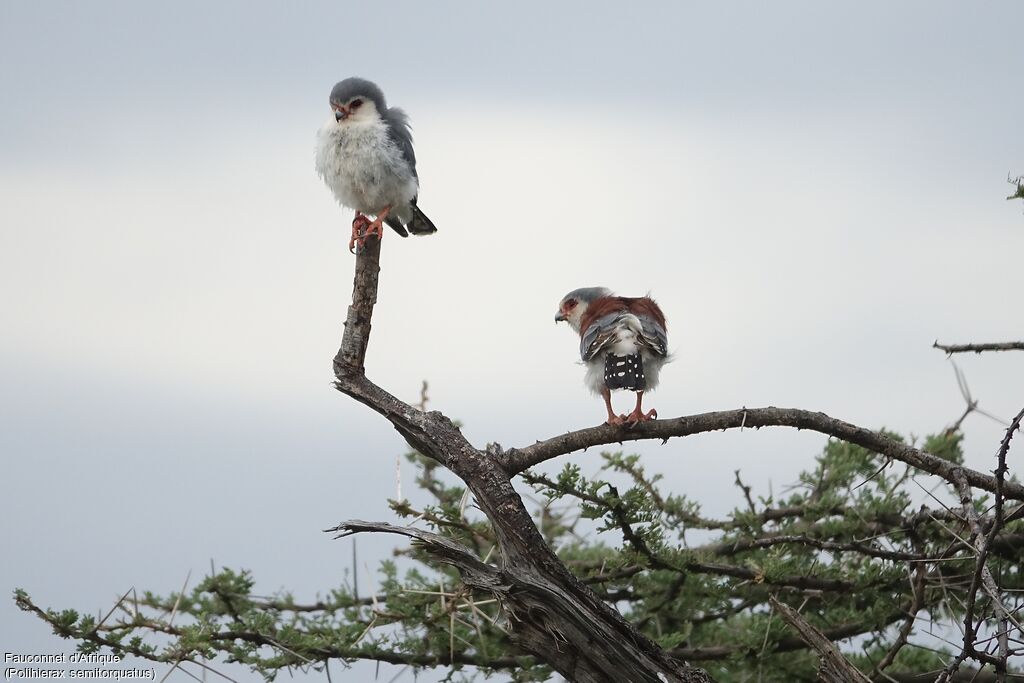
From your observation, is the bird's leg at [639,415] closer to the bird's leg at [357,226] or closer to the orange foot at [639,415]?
the orange foot at [639,415]

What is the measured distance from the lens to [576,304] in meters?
7.17

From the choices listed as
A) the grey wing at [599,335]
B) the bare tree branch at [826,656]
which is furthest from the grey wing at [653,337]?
the bare tree branch at [826,656]

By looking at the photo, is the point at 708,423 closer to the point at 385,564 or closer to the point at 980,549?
the point at 980,549

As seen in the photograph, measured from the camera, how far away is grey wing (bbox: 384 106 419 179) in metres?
6.68

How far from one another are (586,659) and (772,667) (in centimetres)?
216

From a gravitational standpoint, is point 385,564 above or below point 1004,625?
above

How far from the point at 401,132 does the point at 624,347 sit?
2189mm

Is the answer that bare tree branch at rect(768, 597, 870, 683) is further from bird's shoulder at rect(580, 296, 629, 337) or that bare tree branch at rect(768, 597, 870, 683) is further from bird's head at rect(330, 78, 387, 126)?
bird's head at rect(330, 78, 387, 126)

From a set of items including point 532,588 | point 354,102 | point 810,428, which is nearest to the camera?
point 532,588

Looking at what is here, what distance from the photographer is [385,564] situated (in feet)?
24.1

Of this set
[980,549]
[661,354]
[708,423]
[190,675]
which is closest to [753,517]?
[661,354]

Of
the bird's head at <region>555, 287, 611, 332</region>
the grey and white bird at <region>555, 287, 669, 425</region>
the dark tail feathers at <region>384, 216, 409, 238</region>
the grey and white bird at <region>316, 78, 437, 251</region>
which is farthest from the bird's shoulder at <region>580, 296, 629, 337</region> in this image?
the dark tail feathers at <region>384, 216, 409, 238</region>

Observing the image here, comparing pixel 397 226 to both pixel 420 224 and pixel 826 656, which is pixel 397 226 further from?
pixel 826 656

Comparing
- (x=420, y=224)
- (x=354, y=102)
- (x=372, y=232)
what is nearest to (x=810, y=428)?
(x=372, y=232)
